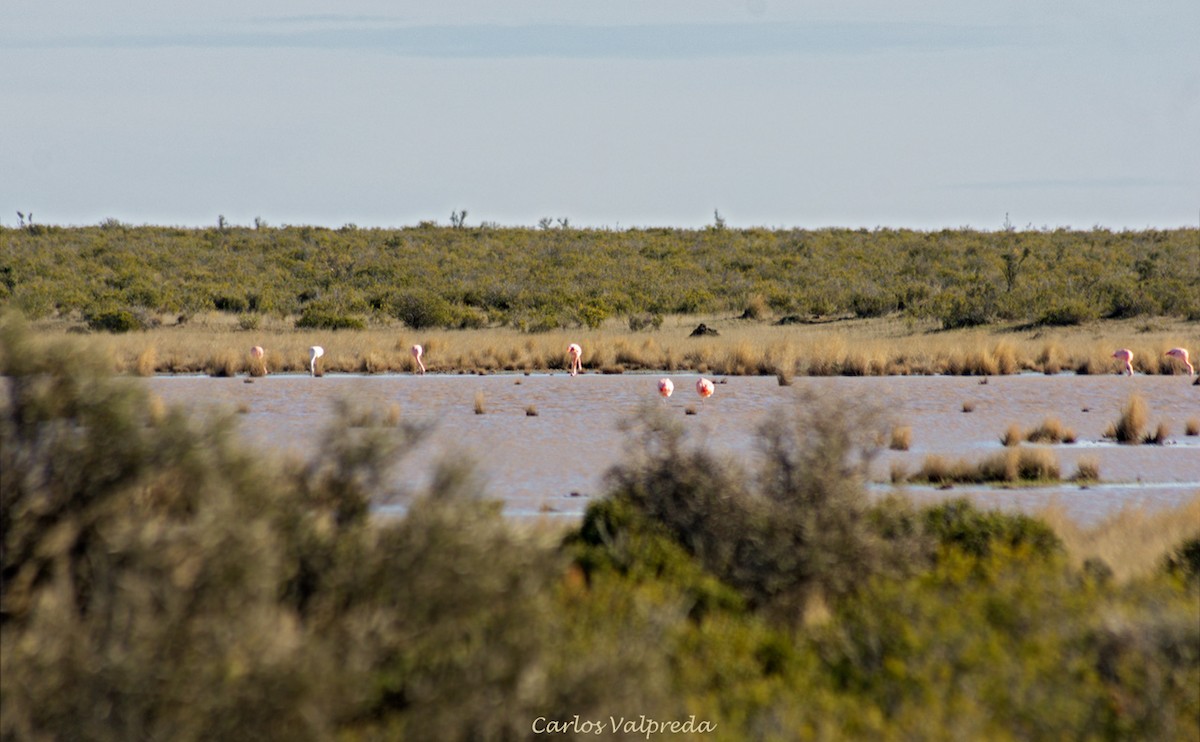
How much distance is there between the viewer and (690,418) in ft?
67.0

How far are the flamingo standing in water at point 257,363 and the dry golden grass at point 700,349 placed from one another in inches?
17.0

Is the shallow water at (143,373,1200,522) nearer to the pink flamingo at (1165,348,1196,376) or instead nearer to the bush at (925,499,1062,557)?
the pink flamingo at (1165,348,1196,376)

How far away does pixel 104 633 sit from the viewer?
15.5 ft

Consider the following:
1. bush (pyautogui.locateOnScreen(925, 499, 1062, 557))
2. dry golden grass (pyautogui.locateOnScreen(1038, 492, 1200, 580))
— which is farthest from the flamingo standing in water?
bush (pyautogui.locateOnScreen(925, 499, 1062, 557))

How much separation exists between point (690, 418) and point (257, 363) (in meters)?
11.9

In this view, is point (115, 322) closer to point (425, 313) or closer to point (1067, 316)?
point (425, 313)

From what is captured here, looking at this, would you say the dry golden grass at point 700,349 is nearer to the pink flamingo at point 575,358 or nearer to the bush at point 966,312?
the bush at point 966,312

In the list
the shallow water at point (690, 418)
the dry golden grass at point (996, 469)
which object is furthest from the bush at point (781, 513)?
the dry golden grass at point (996, 469)

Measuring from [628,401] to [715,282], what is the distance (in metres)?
30.4

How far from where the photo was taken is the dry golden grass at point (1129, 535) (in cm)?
981

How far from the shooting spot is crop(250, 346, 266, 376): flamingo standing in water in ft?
93.6

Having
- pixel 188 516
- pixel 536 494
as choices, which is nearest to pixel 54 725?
pixel 188 516

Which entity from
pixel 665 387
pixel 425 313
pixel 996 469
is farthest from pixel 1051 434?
pixel 425 313

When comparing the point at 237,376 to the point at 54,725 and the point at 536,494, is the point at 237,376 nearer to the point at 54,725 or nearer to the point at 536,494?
the point at 536,494
